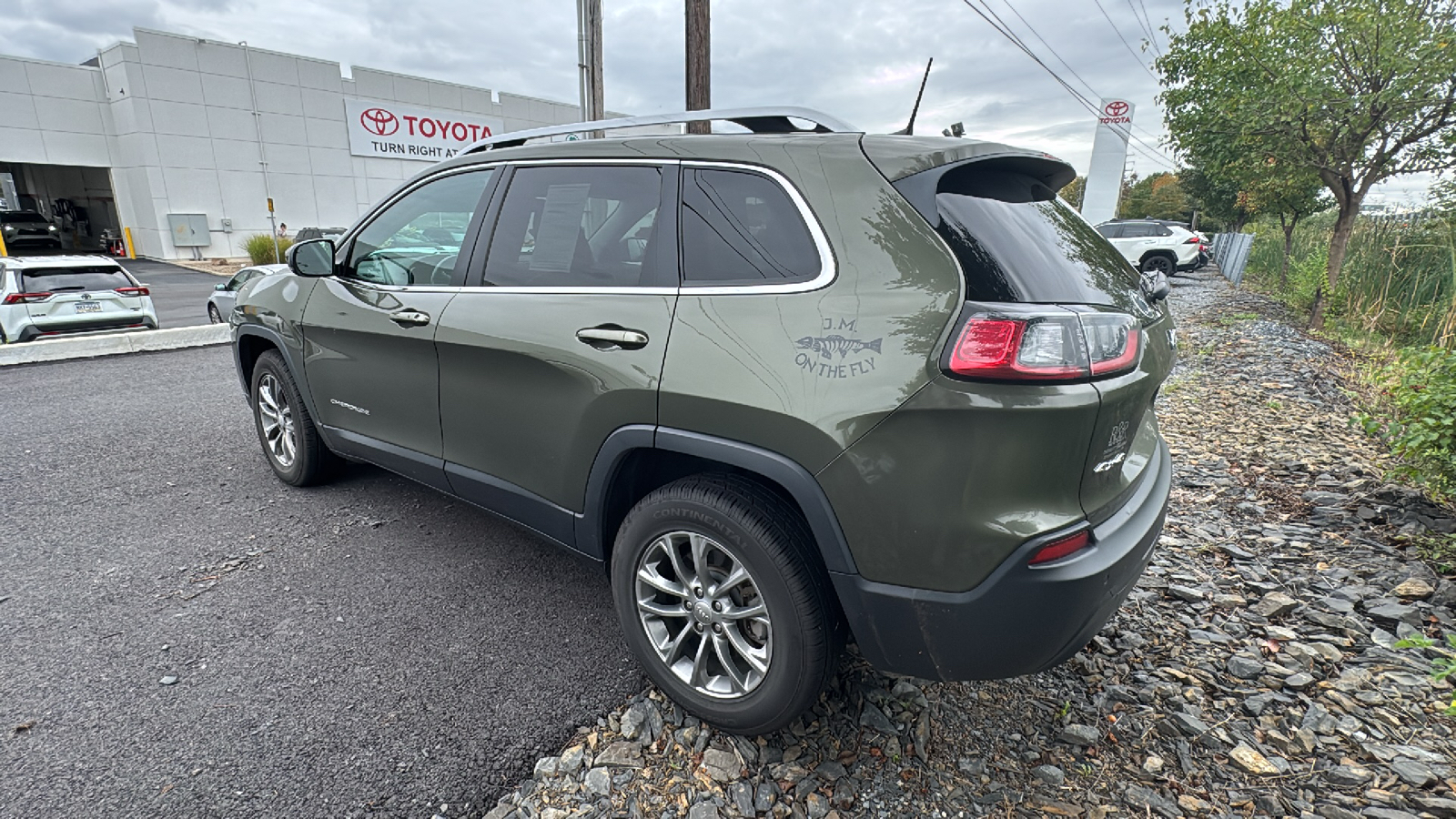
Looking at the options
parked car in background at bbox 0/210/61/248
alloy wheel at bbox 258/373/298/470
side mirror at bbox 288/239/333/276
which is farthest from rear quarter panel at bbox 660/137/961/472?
parked car in background at bbox 0/210/61/248

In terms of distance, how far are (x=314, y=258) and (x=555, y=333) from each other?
1.88 meters

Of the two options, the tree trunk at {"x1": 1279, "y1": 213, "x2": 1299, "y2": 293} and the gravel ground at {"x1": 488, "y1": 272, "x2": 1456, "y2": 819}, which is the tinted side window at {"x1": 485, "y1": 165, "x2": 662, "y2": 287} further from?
the tree trunk at {"x1": 1279, "y1": 213, "x2": 1299, "y2": 293}

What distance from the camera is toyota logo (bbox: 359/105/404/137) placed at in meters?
30.0

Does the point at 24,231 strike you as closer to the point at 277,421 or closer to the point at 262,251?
the point at 262,251

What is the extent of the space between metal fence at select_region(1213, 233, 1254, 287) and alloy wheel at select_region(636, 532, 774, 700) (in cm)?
2188

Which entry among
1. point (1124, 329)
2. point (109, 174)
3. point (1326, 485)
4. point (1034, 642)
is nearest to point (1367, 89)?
point (1326, 485)

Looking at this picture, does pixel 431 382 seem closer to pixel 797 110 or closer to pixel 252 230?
pixel 797 110

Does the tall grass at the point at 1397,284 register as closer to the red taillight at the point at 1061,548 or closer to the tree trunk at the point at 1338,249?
the tree trunk at the point at 1338,249

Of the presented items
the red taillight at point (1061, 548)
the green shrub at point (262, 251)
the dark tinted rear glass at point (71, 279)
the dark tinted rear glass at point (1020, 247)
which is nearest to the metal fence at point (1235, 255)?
the dark tinted rear glass at point (1020, 247)

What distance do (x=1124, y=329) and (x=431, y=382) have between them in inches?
99.8

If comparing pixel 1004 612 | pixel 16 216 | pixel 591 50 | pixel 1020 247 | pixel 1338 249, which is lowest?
pixel 1004 612

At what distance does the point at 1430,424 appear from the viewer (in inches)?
127

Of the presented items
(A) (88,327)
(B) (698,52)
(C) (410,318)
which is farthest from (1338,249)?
(A) (88,327)

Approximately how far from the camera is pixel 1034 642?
1751mm
